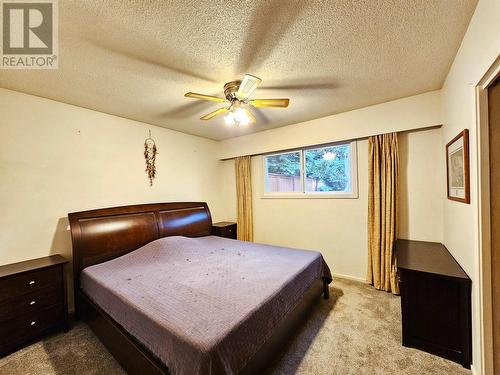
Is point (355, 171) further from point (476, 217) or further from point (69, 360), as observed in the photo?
point (69, 360)

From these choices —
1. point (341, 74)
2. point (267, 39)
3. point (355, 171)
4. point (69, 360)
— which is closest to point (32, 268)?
point (69, 360)

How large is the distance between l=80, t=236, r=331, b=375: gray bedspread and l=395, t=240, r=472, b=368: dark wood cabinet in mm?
872

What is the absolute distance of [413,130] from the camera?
2.75m

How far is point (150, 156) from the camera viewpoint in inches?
138

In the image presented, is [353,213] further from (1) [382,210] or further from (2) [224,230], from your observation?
(2) [224,230]

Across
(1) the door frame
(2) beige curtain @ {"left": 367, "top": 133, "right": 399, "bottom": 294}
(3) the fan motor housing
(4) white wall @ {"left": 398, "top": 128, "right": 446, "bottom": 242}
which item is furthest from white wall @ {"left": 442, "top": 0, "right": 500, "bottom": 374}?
(3) the fan motor housing

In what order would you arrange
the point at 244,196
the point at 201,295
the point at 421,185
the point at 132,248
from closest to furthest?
the point at 201,295
the point at 421,185
the point at 132,248
the point at 244,196

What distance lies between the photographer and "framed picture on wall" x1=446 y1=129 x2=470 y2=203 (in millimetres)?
1609

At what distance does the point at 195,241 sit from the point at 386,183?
108 inches

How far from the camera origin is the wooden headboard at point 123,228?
2.43m

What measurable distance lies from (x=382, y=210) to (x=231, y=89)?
Answer: 2428 millimetres

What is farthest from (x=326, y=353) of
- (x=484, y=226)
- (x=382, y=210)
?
(x=382, y=210)

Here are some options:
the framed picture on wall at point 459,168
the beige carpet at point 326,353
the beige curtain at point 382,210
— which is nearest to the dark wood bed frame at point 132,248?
the beige carpet at point 326,353

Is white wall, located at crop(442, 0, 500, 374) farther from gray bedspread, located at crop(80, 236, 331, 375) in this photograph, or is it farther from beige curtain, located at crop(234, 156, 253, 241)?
beige curtain, located at crop(234, 156, 253, 241)
